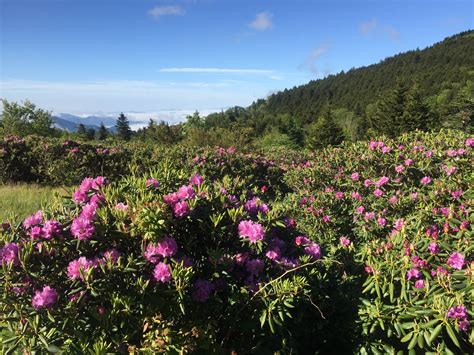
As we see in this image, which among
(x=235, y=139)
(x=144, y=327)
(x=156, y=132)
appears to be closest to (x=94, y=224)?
(x=144, y=327)

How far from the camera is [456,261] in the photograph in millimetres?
1845

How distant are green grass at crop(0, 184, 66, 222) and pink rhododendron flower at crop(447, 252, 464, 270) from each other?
5.20 meters

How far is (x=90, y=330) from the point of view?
1.66 metres

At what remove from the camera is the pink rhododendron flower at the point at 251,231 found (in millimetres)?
1887

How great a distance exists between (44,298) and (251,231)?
0.98m

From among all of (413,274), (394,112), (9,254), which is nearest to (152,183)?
(9,254)

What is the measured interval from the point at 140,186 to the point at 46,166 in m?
8.27

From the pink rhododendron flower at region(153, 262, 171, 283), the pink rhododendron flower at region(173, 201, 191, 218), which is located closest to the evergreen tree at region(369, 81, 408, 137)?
the pink rhododendron flower at region(173, 201, 191, 218)

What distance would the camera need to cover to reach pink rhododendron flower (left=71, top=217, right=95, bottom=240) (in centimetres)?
173

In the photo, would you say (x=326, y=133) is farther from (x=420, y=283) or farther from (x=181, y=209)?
(x=181, y=209)

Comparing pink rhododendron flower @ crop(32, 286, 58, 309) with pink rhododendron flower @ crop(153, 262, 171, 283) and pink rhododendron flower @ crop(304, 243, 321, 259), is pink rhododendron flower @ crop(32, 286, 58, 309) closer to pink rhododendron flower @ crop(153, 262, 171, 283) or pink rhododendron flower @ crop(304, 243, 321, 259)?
pink rhododendron flower @ crop(153, 262, 171, 283)

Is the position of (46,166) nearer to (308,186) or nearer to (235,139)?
(308,186)

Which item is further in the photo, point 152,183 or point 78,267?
point 152,183

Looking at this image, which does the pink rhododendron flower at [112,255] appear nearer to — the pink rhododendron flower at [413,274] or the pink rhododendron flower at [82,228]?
the pink rhododendron flower at [82,228]
